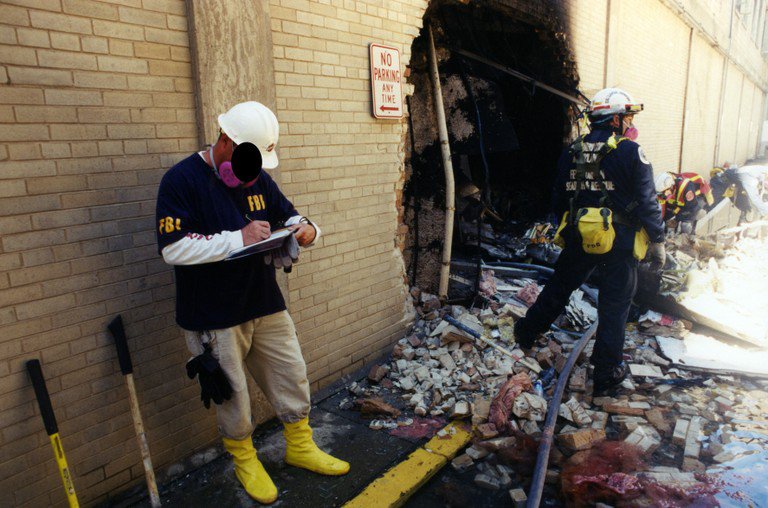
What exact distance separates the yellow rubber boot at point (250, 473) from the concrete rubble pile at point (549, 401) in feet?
3.32

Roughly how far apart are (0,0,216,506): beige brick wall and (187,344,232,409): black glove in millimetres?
509

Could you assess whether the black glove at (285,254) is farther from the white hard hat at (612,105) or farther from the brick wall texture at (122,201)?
the white hard hat at (612,105)

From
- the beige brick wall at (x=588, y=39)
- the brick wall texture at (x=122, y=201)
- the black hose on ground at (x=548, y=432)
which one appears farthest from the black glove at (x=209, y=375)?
the beige brick wall at (x=588, y=39)

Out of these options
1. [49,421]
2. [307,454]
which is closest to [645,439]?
[307,454]

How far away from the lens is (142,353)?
9.89 ft

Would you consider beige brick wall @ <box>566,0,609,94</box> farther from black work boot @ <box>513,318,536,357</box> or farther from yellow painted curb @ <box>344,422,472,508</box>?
yellow painted curb @ <box>344,422,472,508</box>

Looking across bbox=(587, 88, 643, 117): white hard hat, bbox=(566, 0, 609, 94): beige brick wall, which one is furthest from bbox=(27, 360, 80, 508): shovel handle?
bbox=(566, 0, 609, 94): beige brick wall

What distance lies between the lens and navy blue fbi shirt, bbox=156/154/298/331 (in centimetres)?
250

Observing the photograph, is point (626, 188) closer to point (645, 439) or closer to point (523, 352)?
point (523, 352)

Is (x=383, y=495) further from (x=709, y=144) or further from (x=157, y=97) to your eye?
(x=709, y=144)

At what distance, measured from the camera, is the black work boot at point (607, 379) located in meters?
4.16

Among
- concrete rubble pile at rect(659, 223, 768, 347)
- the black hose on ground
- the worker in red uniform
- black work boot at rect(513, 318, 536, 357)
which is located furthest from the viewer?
the worker in red uniform

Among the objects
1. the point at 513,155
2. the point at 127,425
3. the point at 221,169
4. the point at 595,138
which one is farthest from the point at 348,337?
the point at 513,155

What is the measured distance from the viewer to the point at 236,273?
275 centimetres
